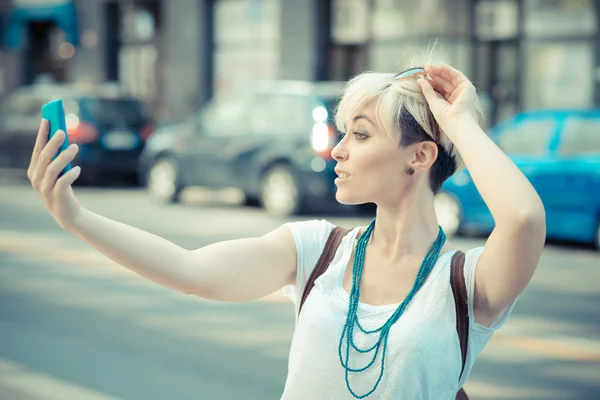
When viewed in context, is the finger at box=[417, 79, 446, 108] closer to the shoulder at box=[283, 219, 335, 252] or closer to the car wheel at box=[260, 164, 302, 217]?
the shoulder at box=[283, 219, 335, 252]

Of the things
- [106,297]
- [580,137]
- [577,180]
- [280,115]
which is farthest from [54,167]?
[280,115]

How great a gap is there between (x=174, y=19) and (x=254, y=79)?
2699mm

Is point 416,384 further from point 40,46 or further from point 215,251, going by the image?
point 40,46

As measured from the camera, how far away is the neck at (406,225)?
255 centimetres

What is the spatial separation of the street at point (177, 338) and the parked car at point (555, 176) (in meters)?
0.74

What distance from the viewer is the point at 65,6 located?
2909 centimetres

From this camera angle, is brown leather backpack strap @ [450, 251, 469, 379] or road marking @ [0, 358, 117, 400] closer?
brown leather backpack strap @ [450, 251, 469, 379]

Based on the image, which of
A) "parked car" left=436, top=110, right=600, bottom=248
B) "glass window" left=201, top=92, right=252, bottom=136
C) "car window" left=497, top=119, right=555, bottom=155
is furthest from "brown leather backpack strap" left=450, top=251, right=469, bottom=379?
"glass window" left=201, top=92, right=252, bottom=136

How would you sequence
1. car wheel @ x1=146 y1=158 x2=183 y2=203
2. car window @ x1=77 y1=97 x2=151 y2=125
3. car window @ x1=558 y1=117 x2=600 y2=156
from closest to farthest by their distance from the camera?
car window @ x1=558 y1=117 x2=600 y2=156 → car wheel @ x1=146 y1=158 x2=183 y2=203 → car window @ x1=77 y1=97 x2=151 y2=125

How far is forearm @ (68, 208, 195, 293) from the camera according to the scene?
2.35m

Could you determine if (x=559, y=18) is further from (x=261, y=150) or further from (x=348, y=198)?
(x=348, y=198)

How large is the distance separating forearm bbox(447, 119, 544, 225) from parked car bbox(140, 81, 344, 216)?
11.2m

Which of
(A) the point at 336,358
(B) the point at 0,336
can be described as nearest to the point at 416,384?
(A) the point at 336,358

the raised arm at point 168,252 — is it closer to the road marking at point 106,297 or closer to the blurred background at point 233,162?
the blurred background at point 233,162
